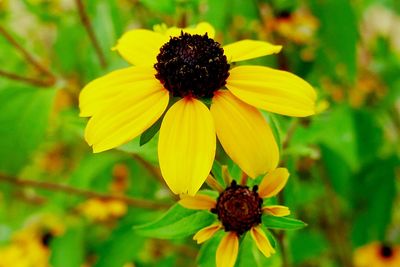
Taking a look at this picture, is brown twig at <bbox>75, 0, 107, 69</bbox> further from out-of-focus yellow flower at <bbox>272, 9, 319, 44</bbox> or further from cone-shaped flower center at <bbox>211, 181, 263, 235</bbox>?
cone-shaped flower center at <bbox>211, 181, 263, 235</bbox>

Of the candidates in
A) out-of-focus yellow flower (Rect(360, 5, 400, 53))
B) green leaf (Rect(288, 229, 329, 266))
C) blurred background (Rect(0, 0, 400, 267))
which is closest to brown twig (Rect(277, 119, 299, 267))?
blurred background (Rect(0, 0, 400, 267))

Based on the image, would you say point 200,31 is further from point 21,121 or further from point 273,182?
point 21,121

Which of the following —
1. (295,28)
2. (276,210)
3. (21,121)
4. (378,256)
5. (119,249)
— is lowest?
(378,256)

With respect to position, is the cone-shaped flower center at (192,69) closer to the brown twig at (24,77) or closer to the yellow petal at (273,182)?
the yellow petal at (273,182)

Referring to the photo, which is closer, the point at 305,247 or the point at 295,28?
the point at 305,247

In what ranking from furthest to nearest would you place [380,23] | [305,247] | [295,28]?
1. [380,23]
2. [295,28]
3. [305,247]

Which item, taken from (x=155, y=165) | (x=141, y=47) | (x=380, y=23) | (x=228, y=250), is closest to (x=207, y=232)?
(x=228, y=250)

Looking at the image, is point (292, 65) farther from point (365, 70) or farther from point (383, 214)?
point (365, 70)
